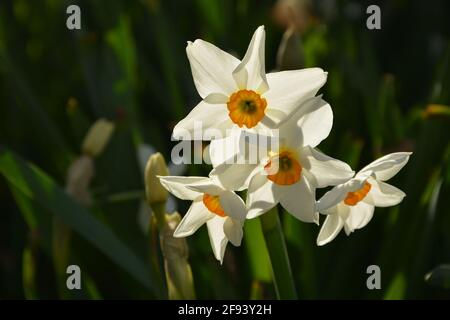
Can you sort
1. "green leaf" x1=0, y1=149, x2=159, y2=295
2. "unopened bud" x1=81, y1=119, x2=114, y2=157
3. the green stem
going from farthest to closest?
"unopened bud" x1=81, y1=119, x2=114, y2=157 < "green leaf" x1=0, y1=149, x2=159, y2=295 < the green stem

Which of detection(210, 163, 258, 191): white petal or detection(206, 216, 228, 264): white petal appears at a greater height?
detection(210, 163, 258, 191): white petal

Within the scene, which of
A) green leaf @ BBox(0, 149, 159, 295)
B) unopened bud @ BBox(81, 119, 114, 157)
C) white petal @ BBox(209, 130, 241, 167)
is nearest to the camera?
white petal @ BBox(209, 130, 241, 167)

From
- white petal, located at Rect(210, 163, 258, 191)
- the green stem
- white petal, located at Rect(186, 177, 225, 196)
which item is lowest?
the green stem

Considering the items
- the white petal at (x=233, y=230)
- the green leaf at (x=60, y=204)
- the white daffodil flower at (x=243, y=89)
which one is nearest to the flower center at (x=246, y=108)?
the white daffodil flower at (x=243, y=89)

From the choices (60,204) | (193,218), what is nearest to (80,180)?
(60,204)

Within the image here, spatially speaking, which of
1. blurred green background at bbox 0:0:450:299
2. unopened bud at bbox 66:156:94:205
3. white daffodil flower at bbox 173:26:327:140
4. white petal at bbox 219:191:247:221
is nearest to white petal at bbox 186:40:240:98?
white daffodil flower at bbox 173:26:327:140

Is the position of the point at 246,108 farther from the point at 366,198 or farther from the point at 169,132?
the point at 169,132

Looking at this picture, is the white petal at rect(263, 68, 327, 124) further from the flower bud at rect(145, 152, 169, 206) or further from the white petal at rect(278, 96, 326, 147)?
the flower bud at rect(145, 152, 169, 206)
